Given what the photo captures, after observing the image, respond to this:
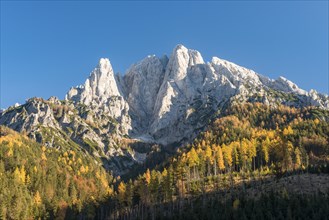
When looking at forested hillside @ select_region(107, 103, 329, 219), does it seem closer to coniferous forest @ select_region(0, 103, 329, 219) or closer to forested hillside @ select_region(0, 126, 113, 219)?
coniferous forest @ select_region(0, 103, 329, 219)

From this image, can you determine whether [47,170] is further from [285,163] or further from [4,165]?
[285,163]

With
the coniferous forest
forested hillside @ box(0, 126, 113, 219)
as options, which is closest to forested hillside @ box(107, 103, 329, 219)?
the coniferous forest

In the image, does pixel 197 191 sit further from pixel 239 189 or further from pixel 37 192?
pixel 37 192

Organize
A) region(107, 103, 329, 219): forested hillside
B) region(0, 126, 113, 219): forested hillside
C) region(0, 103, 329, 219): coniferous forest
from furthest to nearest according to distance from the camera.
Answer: region(0, 126, 113, 219): forested hillside
region(0, 103, 329, 219): coniferous forest
region(107, 103, 329, 219): forested hillside

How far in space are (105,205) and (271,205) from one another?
95576mm

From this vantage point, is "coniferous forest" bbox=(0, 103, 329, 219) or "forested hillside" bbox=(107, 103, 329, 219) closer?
"forested hillside" bbox=(107, 103, 329, 219)

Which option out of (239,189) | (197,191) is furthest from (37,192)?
(239,189)

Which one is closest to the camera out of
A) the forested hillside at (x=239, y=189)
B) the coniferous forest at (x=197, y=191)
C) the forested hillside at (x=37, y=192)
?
the forested hillside at (x=239, y=189)

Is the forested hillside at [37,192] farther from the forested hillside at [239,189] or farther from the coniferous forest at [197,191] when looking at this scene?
the forested hillside at [239,189]

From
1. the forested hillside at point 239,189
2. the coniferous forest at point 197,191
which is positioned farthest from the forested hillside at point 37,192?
the forested hillside at point 239,189

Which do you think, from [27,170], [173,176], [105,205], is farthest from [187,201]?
[27,170]

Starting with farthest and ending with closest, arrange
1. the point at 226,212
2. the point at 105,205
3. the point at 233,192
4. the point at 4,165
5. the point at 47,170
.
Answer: the point at 47,170
the point at 4,165
the point at 105,205
the point at 233,192
the point at 226,212

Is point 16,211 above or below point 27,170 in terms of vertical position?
below

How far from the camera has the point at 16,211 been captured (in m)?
119
